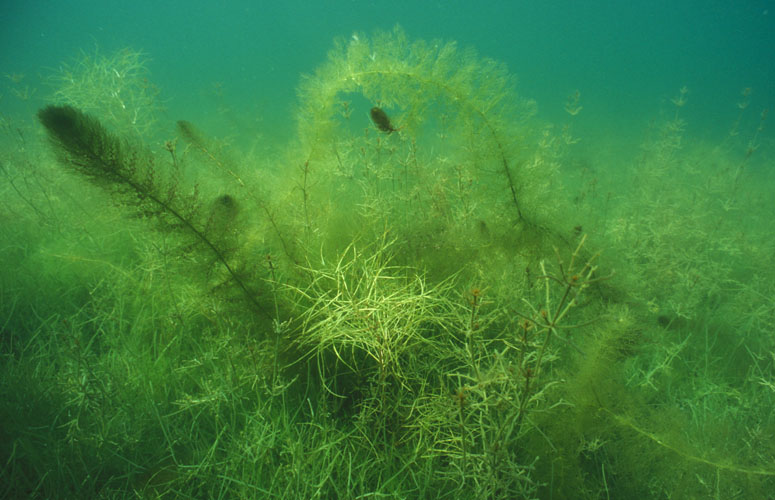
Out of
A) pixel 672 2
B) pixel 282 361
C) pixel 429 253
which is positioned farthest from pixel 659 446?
pixel 672 2

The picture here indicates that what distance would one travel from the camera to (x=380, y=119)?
226cm

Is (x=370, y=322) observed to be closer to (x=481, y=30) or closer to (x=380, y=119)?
(x=380, y=119)

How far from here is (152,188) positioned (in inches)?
59.4

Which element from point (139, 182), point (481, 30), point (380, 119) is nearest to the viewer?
point (139, 182)

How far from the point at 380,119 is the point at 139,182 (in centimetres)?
140

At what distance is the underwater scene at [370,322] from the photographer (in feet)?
4.72

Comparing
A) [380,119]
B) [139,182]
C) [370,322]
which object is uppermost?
[380,119]

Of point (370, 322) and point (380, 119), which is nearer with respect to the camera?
point (370, 322)

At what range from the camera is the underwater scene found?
1438 millimetres

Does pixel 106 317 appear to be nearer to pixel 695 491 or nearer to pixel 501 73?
pixel 501 73

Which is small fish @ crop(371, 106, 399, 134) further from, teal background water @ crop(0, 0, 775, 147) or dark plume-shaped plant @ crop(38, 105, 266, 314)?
teal background water @ crop(0, 0, 775, 147)

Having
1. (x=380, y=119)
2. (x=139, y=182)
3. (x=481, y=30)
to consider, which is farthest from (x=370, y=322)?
(x=481, y=30)

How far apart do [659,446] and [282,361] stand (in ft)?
5.91

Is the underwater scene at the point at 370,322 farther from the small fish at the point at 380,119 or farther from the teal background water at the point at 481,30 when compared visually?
the teal background water at the point at 481,30
